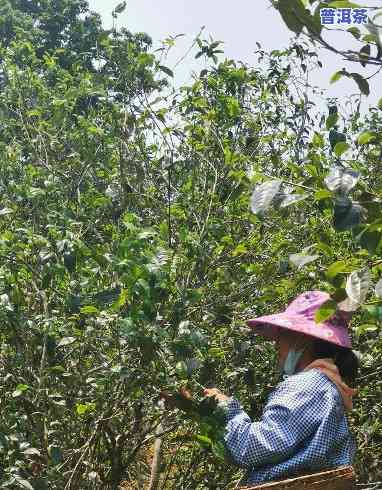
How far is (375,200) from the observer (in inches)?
69.1

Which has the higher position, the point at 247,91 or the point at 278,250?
the point at 247,91

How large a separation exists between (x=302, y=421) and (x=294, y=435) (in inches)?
1.8

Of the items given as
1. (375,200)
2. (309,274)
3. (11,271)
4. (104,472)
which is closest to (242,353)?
(309,274)

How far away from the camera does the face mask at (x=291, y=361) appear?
7.97 ft

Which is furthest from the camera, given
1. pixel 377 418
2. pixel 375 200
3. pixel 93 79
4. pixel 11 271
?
pixel 93 79

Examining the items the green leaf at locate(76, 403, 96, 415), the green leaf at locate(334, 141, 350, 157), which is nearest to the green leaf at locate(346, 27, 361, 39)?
the green leaf at locate(334, 141, 350, 157)

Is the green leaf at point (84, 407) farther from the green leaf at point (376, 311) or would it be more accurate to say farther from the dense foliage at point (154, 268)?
the green leaf at point (376, 311)

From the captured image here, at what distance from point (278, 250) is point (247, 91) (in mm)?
1412

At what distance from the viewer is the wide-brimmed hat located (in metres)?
2.37

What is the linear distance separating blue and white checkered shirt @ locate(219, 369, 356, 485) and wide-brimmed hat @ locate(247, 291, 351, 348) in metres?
0.16

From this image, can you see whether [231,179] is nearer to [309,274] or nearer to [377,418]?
[309,274]

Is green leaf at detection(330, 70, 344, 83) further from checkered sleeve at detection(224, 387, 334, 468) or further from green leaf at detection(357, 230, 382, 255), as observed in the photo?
checkered sleeve at detection(224, 387, 334, 468)

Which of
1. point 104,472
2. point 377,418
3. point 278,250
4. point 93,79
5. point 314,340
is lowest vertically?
point 104,472

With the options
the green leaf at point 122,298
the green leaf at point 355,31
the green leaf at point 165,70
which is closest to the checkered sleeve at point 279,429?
the green leaf at point 122,298
